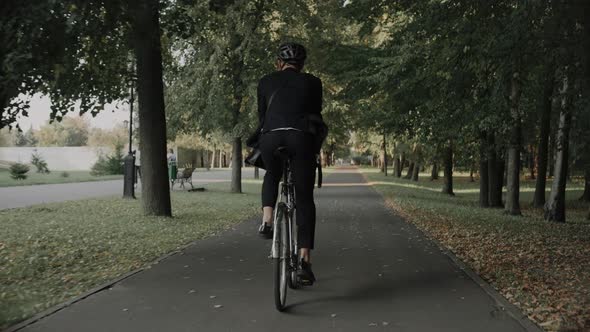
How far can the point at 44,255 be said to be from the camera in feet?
26.6

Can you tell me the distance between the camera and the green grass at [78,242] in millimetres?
5926

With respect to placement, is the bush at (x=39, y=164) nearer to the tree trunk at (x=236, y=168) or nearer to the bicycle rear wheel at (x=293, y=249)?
the tree trunk at (x=236, y=168)

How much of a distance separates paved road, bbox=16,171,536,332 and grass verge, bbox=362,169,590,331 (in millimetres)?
377

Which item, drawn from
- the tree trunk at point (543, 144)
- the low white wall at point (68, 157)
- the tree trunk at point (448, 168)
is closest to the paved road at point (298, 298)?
the tree trunk at point (543, 144)

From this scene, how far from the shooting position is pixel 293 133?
515cm

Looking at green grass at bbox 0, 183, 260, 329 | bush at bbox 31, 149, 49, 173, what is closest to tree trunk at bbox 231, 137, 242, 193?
green grass at bbox 0, 183, 260, 329

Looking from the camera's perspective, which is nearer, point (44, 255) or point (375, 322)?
point (375, 322)

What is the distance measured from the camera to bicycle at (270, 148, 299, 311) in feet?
16.2

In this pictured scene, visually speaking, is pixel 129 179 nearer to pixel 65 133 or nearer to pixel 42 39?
pixel 42 39

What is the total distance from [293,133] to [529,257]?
4828 mm

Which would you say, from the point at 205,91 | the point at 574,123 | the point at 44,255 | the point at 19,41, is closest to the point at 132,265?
the point at 44,255

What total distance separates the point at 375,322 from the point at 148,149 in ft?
31.3

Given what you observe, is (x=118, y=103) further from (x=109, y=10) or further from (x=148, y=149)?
(x=109, y=10)

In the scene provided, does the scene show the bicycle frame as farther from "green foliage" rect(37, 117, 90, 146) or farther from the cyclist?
"green foliage" rect(37, 117, 90, 146)
